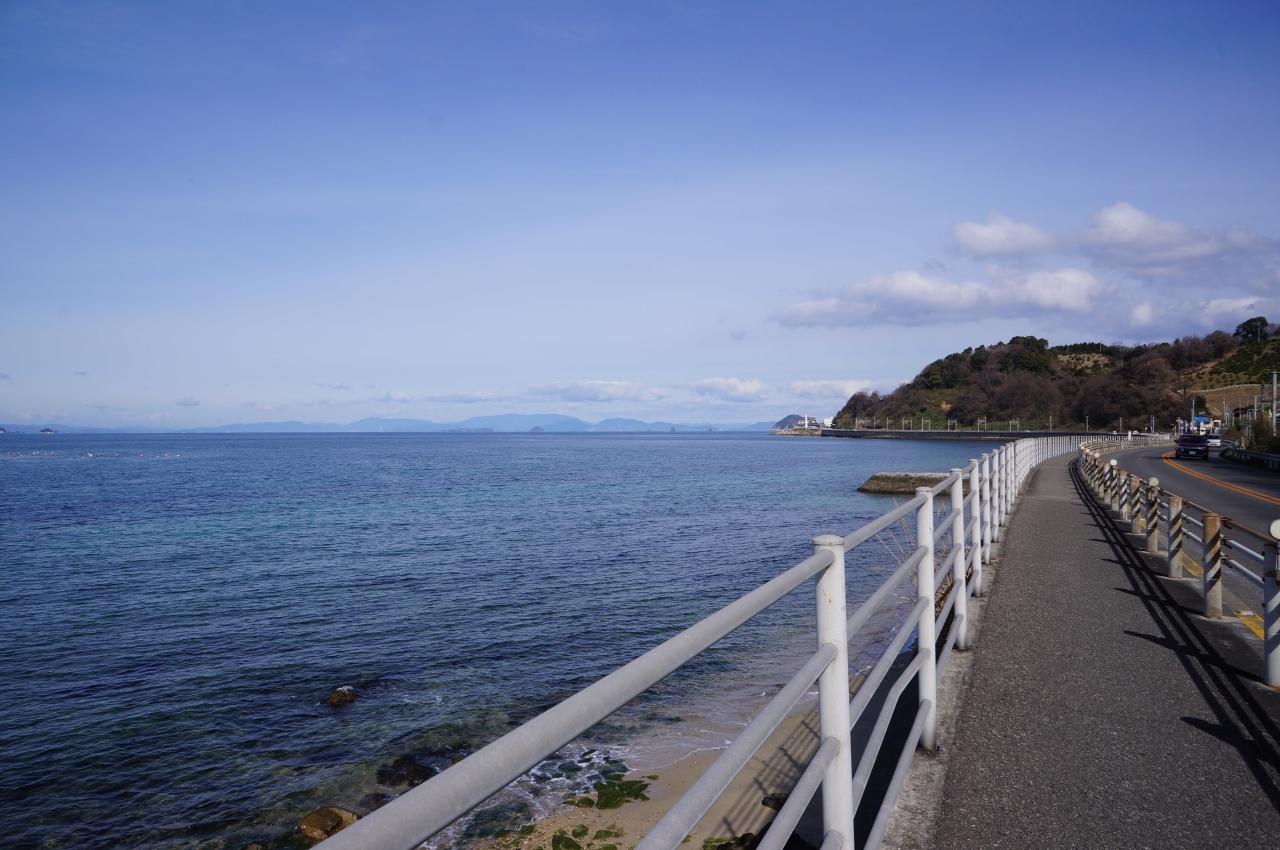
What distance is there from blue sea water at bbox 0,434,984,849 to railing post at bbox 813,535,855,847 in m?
7.25

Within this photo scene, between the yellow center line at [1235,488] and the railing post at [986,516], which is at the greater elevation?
the railing post at [986,516]

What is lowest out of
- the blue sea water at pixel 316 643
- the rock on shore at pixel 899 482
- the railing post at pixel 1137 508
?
the blue sea water at pixel 316 643

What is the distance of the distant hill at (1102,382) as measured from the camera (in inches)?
5064

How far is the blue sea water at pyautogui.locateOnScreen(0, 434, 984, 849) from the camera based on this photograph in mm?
10070

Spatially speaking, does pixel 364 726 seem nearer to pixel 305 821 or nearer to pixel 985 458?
pixel 305 821

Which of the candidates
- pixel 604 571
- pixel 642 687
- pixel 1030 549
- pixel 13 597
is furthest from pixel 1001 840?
pixel 13 597

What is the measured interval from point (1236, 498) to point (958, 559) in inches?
773

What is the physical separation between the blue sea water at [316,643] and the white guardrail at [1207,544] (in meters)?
5.30

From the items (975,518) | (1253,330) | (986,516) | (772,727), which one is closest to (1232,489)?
(986,516)

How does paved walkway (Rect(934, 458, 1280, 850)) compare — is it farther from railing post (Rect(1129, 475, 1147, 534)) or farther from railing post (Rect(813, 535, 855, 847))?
railing post (Rect(1129, 475, 1147, 534))

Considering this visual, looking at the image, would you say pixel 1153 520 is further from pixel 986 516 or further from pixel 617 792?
pixel 617 792

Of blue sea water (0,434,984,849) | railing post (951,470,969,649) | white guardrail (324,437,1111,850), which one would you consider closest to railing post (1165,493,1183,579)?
railing post (951,470,969,649)

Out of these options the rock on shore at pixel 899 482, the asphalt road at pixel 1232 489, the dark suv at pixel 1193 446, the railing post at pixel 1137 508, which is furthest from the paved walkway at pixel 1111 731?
the dark suv at pixel 1193 446

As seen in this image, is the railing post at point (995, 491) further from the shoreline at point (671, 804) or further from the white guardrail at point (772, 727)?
the white guardrail at point (772, 727)
